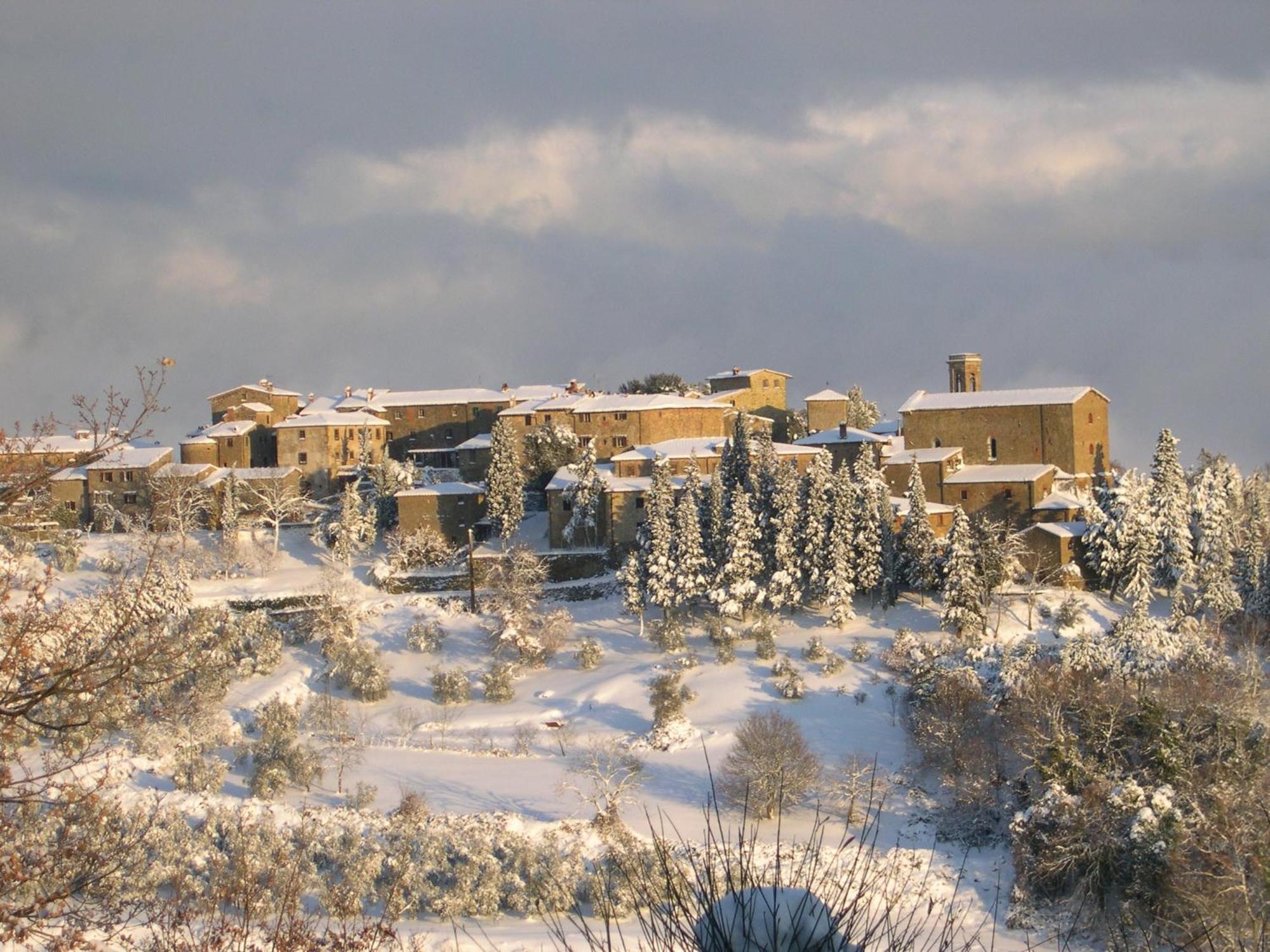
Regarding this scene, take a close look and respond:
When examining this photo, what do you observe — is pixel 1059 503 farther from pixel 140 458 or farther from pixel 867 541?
pixel 140 458

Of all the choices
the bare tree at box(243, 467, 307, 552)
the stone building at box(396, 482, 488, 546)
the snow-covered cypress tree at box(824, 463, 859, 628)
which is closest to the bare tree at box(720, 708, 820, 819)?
the snow-covered cypress tree at box(824, 463, 859, 628)

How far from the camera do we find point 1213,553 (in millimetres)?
39594

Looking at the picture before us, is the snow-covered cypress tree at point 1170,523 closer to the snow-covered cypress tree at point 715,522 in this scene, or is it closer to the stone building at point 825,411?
the snow-covered cypress tree at point 715,522

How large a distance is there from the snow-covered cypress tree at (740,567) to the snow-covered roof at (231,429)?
99.4ft

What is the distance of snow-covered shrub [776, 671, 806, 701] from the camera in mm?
34781

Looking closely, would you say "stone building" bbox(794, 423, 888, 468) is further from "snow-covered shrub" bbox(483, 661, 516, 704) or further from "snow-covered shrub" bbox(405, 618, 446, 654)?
"snow-covered shrub" bbox(483, 661, 516, 704)

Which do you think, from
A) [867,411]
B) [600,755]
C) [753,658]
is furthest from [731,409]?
[600,755]

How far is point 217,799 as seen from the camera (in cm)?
2841

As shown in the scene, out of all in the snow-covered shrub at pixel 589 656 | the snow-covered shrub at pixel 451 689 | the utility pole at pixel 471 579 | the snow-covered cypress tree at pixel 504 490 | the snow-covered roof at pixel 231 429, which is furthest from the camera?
the snow-covered roof at pixel 231 429

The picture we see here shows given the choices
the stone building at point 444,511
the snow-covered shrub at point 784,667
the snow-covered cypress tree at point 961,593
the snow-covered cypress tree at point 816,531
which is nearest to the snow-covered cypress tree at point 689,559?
the snow-covered cypress tree at point 816,531

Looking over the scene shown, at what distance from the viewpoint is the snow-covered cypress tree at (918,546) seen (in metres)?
39.7

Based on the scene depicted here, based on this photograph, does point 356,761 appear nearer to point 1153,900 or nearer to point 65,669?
point 1153,900

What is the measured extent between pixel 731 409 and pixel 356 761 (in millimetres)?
32746

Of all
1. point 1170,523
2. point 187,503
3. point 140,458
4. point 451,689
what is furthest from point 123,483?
point 1170,523
